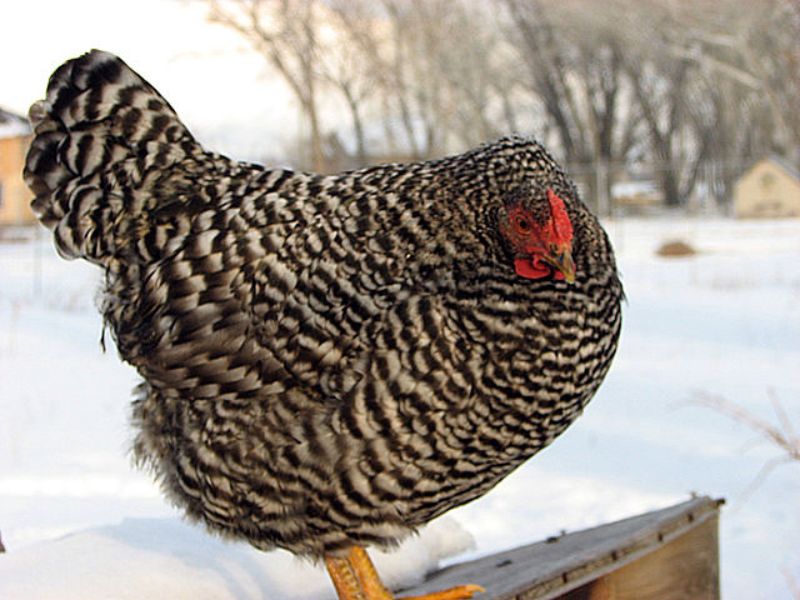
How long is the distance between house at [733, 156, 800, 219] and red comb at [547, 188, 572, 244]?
24801 millimetres

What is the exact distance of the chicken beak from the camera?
191 centimetres

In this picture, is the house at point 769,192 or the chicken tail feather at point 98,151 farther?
the house at point 769,192

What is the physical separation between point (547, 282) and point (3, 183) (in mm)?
31363

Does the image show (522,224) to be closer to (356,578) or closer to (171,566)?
(356,578)

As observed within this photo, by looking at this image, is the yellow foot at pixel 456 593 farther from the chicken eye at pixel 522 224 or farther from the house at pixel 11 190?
the house at pixel 11 190

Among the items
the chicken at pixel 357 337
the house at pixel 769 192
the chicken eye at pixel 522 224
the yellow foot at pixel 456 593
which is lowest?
the house at pixel 769 192

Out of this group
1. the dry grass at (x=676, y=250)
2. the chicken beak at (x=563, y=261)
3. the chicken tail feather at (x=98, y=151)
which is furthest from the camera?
the dry grass at (x=676, y=250)

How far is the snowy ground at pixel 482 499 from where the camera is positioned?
2.50m

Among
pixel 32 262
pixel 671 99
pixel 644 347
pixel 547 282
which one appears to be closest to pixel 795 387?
pixel 644 347

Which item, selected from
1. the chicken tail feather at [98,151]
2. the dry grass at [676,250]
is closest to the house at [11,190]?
the dry grass at [676,250]

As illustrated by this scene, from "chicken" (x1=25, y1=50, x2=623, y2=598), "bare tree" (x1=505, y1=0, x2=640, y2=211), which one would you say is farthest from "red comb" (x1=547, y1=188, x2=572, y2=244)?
"bare tree" (x1=505, y1=0, x2=640, y2=211)

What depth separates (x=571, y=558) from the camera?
2.44 m

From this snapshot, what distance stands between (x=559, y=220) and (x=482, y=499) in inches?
137

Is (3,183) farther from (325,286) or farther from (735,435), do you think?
(325,286)
